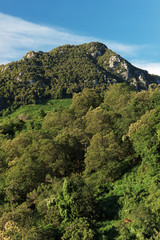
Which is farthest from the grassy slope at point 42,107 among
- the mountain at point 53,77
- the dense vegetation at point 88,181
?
the dense vegetation at point 88,181

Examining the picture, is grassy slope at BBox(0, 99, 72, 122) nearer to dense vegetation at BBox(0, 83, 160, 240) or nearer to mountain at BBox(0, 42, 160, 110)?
mountain at BBox(0, 42, 160, 110)

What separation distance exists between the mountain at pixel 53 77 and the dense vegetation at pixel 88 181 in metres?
73.3

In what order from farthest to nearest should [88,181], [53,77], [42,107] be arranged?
1. [53,77]
2. [42,107]
3. [88,181]

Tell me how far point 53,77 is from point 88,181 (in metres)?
125

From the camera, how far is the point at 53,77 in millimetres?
150625

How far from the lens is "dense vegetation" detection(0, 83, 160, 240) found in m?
21.3

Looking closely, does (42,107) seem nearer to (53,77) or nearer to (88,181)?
(53,77)

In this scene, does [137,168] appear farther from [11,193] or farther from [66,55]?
[66,55]

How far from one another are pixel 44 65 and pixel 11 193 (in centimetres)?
14428

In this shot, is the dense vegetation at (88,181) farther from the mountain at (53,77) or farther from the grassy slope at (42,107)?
the mountain at (53,77)

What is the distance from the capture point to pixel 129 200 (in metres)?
26.6

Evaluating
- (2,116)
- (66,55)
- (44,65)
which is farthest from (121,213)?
(66,55)

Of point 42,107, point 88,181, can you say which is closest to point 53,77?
point 42,107

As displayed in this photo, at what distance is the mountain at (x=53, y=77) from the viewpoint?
126 metres
